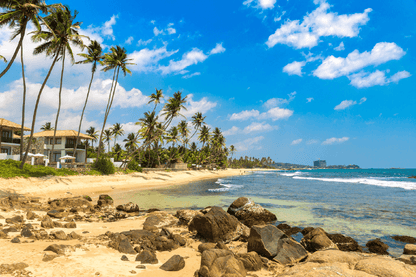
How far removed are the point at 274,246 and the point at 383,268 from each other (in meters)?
2.76

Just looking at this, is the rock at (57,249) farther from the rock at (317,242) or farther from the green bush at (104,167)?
the green bush at (104,167)

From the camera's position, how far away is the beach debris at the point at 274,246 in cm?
676

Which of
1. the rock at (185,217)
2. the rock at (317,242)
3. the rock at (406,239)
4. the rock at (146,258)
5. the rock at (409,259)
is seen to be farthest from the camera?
the rock at (185,217)

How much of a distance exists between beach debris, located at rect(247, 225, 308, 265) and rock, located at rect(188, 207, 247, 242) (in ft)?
4.95

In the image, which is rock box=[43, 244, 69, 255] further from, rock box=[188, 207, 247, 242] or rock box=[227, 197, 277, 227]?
rock box=[227, 197, 277, 227]

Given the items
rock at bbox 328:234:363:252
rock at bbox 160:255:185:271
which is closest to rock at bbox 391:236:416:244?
rock at bbox 328:234:363:252

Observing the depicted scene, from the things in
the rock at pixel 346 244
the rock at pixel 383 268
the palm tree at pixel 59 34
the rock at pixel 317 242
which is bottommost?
the rock at pixel 346 244

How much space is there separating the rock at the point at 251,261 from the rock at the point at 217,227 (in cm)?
214

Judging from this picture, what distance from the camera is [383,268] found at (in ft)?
16.7

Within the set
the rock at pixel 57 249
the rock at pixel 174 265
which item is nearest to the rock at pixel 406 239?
the rock at pixel 174 265

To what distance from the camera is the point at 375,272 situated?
5012 mm

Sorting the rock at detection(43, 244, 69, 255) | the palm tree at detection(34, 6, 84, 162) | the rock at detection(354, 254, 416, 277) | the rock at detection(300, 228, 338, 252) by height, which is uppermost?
the palm tree at detection(34, 6, 84, 162)

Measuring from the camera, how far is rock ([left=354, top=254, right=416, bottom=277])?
195 inches

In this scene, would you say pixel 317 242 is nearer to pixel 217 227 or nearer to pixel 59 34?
pixel 217 227
